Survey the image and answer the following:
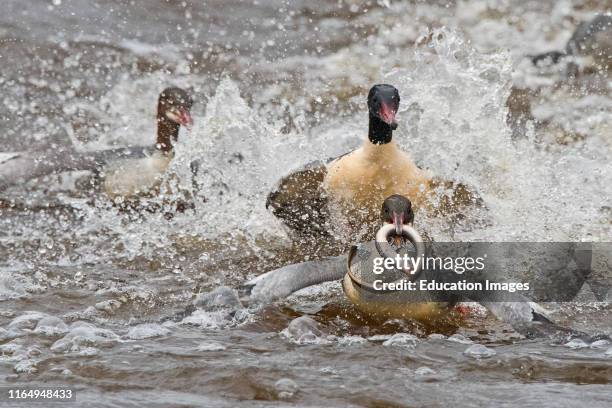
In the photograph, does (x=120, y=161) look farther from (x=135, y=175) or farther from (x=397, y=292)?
(x=397, y=292)

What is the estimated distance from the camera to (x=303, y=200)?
7371mm

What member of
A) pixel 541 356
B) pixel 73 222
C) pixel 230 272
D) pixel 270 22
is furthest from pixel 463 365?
pixel 270 22

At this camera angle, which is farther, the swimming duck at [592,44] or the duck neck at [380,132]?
the swimming duck at [592,44]

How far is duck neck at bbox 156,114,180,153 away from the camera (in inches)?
380

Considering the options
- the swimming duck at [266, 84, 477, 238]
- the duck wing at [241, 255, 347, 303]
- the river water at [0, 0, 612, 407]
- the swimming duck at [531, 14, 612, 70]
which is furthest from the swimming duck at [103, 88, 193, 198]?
the swimming duck at [531, 14, 612, 70]

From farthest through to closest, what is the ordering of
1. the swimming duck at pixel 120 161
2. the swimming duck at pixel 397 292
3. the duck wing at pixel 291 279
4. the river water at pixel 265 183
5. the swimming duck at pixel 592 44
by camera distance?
the swimming duck at pixel 592 44 < the swimming duck at pixel 120 161 < the duck wing at pixel 291 279 < the swimming duck at pixel 397 292 < the river water at pixel 265 183

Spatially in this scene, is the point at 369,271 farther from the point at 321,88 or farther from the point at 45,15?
the point at 45,15

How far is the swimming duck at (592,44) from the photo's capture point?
474 inches

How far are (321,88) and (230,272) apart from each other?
200 inches

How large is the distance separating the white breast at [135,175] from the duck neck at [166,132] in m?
0.24

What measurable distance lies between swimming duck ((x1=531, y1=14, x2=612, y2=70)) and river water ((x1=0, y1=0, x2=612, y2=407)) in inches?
11.1

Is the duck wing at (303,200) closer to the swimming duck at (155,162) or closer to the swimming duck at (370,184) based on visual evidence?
the swimming duck at (370,184)

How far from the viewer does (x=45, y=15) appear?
42.9 ft

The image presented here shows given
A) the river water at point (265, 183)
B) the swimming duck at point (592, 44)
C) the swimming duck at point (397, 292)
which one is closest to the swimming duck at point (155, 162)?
the river water at point (265, 183)
